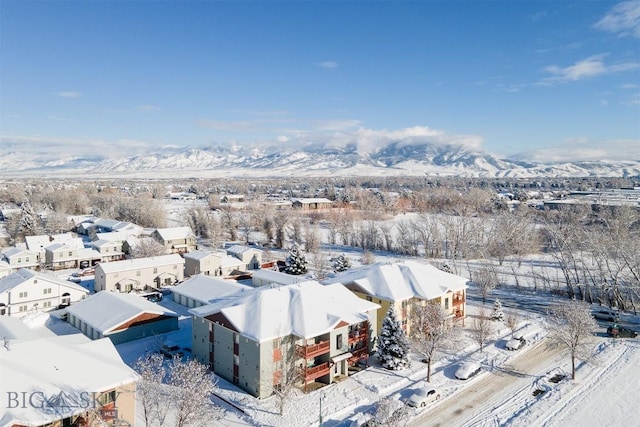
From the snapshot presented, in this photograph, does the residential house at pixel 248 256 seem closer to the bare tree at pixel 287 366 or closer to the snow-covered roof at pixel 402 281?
the snow-covered roof at pixel 402 281

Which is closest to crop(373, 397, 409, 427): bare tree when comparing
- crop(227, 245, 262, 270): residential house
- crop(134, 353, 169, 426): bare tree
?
crop(134, 353, 169, 426): bare tree

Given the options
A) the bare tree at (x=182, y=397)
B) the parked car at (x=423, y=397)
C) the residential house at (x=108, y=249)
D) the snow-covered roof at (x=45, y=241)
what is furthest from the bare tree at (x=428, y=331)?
the snow-covered roof at (x=45, y=241)

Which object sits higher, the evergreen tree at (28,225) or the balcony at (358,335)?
the evergreen tree at (28,225)

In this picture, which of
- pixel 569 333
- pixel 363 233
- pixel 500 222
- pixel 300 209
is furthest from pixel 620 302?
pixel 300 209

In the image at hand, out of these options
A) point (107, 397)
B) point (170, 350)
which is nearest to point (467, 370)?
point (170, 350)

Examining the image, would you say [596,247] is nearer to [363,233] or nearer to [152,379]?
[363,233]
